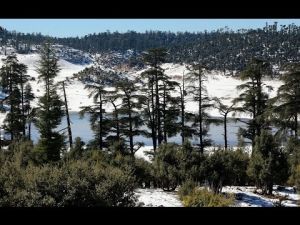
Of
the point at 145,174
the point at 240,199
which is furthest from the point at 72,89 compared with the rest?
the point at 240,199

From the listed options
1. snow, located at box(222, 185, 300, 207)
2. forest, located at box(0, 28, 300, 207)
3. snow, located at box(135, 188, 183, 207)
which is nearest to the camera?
forest, located at box(0, 28, 300, 207)

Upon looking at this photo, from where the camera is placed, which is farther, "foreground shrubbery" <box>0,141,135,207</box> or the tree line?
the tree line

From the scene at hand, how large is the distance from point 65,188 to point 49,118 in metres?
21.3

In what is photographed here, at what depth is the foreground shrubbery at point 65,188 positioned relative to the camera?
8172mm

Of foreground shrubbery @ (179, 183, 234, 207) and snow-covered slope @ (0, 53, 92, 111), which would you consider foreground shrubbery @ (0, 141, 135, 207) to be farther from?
snow-covered slope @ (0, 53, 92, 111)

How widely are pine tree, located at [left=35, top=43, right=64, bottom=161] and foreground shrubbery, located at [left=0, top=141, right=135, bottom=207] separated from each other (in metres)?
14.6

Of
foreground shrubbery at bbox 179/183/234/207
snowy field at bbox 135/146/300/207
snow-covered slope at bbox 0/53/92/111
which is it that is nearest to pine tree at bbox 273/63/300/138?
snowy field at bbox 135/146/300/207

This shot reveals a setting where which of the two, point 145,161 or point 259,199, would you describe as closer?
point 259,199

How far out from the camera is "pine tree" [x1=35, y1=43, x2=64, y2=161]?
26.4 metres

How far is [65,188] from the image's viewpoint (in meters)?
8.89

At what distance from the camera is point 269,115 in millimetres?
24359

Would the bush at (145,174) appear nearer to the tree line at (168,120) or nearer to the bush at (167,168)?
the bush at (167,168)

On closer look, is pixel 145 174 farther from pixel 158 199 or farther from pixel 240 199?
pixel 158 199
